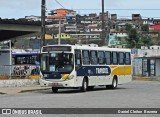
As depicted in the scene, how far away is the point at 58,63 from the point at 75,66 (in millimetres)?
1068

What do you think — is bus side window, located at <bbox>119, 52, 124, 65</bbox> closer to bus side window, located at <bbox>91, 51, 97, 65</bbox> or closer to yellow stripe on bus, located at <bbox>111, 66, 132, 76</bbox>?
yellow stripe on bus, located at <bbox>111, 66, 132, 76</bbox>

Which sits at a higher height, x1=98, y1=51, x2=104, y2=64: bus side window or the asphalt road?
x1=98, y1=51, x2=104, y2=64: bus side window

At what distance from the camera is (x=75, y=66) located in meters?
28.7

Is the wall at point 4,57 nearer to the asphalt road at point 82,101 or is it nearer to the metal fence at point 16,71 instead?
the metal fence at point 16,71

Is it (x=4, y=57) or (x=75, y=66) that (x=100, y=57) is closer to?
(x=75, y=66)

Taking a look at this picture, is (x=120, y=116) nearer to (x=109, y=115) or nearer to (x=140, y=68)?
(x=109, y=115)

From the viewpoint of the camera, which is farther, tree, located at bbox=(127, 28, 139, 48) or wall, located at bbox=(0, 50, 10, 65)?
tree, located at bbox=(127, 28, 139, 48)

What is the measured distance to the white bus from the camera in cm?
2838

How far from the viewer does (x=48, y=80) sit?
2858 cm

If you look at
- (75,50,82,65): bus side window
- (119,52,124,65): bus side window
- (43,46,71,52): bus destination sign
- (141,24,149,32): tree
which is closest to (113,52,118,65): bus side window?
(119,52,124,65): bus side window

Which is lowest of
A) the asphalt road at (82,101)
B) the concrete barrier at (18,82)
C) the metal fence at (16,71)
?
the concrete barrier at (18,82)

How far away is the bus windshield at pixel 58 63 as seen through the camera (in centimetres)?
2850

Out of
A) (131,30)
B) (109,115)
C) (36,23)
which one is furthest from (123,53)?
(131,30)

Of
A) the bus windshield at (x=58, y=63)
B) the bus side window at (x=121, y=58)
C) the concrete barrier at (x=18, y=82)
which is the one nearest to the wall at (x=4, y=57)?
the concrete barrier at (x=18, y=82)
